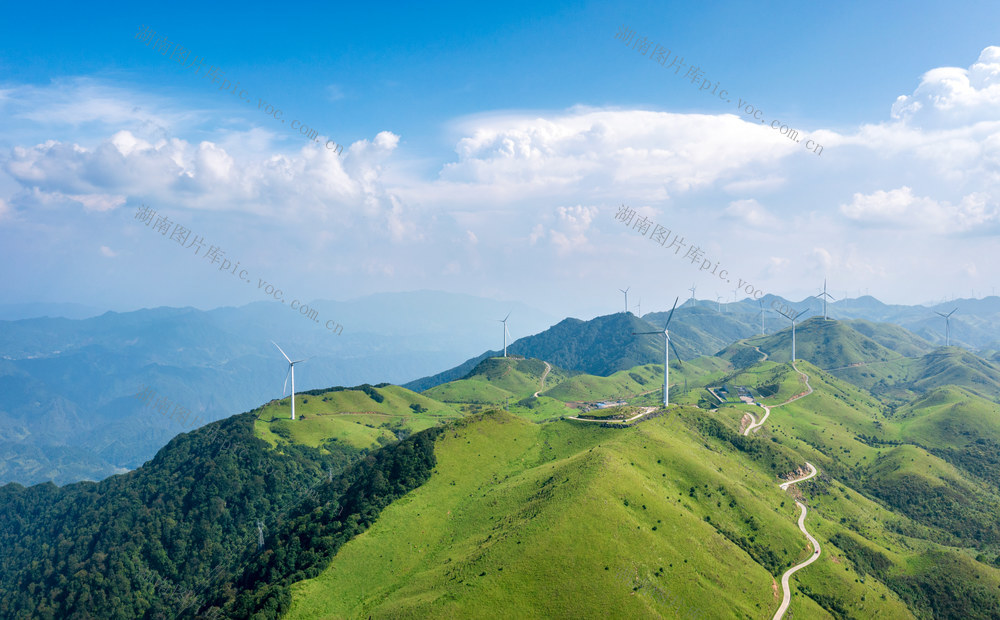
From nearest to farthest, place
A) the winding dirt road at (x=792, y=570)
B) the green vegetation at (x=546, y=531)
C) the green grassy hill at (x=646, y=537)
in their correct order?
the green grassy hill at (x=646, y=537) < the green vegetation at (x=546, y=531) < the winding dirt road at (x=792, y=570)

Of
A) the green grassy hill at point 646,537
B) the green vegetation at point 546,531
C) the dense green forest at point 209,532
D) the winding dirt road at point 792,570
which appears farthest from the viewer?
the dense green forest at point 209,532

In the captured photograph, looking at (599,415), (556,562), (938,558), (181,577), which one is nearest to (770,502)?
(938,558)

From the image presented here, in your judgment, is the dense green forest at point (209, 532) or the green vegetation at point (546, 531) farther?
the dense green forest at point (209, 532)

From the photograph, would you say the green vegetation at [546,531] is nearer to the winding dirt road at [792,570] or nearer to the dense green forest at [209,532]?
the dense green forest at [209,532]

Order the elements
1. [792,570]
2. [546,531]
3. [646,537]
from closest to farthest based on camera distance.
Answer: [546,531]
[646,537]
[792,570]

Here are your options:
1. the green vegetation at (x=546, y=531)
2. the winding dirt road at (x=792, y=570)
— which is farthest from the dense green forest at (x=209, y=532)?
the winding dirt road at (x=792, y=570)

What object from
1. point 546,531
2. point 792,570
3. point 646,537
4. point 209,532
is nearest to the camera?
point 546,531

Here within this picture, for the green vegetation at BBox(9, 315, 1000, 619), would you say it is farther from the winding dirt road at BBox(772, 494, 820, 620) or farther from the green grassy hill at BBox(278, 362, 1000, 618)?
the winding dirt road at BBox(772, 494, 820, 620)

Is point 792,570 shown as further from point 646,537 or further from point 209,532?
point 209,532

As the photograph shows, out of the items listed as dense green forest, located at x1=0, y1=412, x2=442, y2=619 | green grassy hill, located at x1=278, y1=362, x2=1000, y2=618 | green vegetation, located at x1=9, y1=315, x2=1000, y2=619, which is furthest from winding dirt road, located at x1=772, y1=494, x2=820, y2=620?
dense green forest, located at x1=0, y1=412, x2=442, y2=619

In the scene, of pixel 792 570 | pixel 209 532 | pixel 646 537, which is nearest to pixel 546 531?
pixel 646 537

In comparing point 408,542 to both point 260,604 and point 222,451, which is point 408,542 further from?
point 222,451
